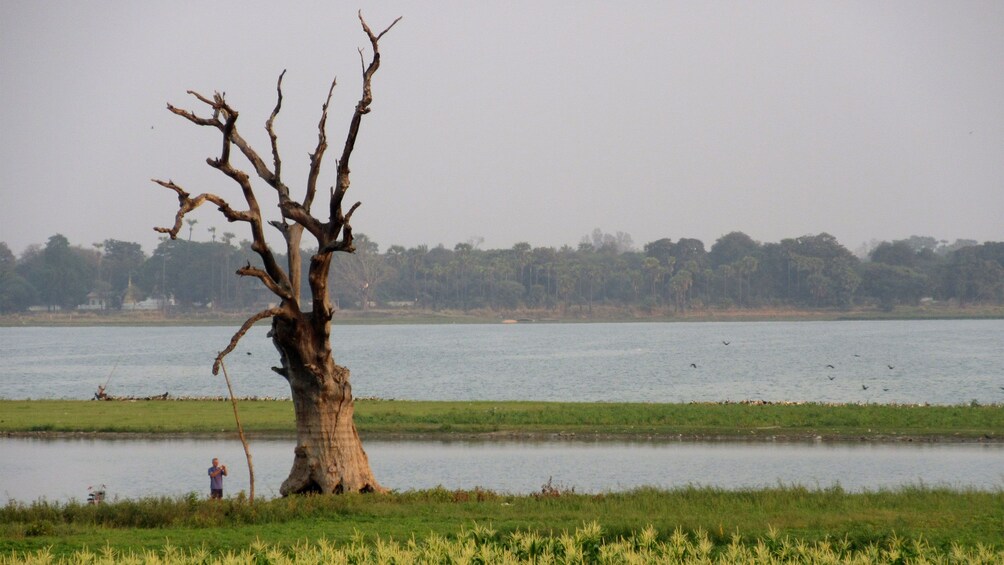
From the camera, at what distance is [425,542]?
700 inches

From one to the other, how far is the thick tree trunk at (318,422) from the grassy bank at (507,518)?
1646 millimetres

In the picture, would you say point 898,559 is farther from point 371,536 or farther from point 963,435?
point 963,435

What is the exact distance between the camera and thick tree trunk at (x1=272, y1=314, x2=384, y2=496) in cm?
2475

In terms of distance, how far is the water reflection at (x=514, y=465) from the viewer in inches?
1218

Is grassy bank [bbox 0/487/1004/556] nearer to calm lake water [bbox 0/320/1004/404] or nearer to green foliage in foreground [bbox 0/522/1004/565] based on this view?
green foliage in foreground [bbox 0/522/1004/565]

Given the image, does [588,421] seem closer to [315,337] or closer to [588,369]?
[315,337]

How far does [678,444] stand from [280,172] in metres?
19.3

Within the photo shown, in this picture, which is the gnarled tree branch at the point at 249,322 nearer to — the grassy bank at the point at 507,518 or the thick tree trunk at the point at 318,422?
the thick tree trunk at the point at 318,422

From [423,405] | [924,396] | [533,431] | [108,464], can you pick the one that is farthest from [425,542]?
[924,396]

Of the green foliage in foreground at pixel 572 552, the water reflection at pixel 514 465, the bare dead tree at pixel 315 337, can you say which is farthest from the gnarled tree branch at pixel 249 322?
the water reflection at pixel 514 465

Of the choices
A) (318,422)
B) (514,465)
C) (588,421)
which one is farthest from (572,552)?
(588,421)

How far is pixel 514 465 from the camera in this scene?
1379 inches

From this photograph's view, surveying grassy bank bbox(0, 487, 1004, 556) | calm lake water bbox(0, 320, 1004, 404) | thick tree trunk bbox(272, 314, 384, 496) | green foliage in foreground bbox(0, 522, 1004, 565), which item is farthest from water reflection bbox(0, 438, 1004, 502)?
calm lake water bbox(0, 320, 1004, 404)

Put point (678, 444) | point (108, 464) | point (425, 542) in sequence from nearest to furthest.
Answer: point (425, 542), point (108, 464), point (678, 444)
